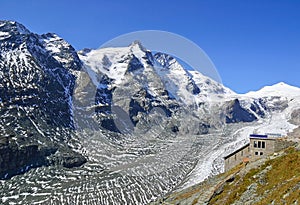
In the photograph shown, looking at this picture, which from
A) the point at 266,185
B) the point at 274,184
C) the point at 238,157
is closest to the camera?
the point at 274,184

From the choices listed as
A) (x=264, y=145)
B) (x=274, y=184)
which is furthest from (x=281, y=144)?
(x=274, y=184)

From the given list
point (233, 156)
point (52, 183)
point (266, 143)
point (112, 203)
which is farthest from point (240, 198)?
point (52, 183)

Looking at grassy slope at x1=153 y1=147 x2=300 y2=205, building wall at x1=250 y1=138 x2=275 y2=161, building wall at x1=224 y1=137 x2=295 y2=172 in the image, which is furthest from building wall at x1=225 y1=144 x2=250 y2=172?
grassy slope at x1=153 y1=147 x2=300 y2=205

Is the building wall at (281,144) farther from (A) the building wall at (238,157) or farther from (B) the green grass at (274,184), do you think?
(B) the green grass at (274,184)

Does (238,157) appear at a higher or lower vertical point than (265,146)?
lower

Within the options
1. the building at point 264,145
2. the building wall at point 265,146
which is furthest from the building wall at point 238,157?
the building at point 264,145

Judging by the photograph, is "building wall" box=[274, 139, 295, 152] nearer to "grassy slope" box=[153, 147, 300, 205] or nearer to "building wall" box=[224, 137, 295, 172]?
"building wall" box=[224, 137, 295, 172]

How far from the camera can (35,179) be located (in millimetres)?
189500

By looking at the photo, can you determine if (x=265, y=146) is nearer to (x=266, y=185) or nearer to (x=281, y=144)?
(x=281, y=144)

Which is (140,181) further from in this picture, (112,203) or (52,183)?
(52,183)

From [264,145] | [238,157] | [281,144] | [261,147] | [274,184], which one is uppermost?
[281,144]

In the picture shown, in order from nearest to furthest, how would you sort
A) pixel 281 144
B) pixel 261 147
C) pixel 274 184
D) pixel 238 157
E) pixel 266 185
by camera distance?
1. pixel 274 184
2. pixel 266 185
3. pixel 281 144
4. pixel 261 147
5. pixel 238 157

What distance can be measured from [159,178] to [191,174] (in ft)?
50.2

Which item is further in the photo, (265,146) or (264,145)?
(264,145)
